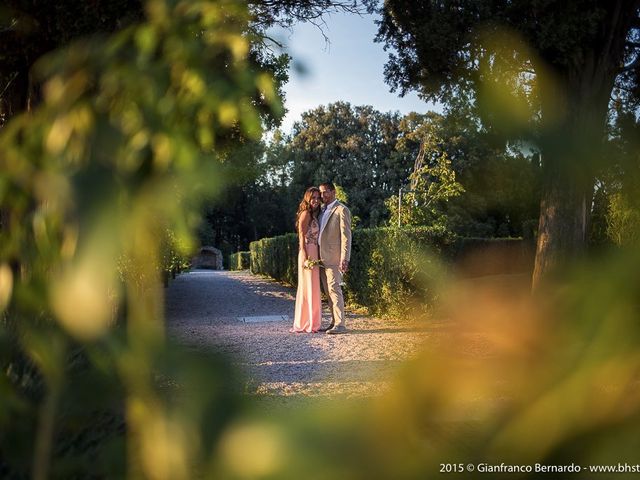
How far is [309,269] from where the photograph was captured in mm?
9555

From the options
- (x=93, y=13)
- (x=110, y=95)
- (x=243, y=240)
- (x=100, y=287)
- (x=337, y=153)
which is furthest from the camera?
(x=243, y=240)

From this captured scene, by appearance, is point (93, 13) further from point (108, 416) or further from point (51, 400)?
point (51, 400)

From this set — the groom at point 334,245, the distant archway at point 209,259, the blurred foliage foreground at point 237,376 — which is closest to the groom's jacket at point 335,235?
the groom at point 334,245

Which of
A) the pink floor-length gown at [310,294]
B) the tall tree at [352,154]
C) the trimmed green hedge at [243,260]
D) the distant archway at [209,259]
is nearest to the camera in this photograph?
the pink floor-length gown at [310,294]

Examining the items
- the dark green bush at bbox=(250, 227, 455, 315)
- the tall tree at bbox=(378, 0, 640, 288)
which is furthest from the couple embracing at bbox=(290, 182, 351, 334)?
the tall tree at bbox=(378, 0, 640, 288)

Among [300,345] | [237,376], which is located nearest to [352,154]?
[300,345]

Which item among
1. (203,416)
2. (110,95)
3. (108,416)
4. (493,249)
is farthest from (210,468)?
(493,249)

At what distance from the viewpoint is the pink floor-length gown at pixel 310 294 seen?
9.39m

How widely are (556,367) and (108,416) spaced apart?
0.93 m

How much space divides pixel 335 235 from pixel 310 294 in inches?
36.1

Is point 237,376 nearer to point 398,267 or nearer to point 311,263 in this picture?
point 311,263

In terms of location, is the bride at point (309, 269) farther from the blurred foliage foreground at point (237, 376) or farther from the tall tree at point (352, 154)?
the tall tree at point (352, 154)

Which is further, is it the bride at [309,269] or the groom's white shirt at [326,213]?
the bride at [309,269]

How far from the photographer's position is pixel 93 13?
Result: 23.4 ft
